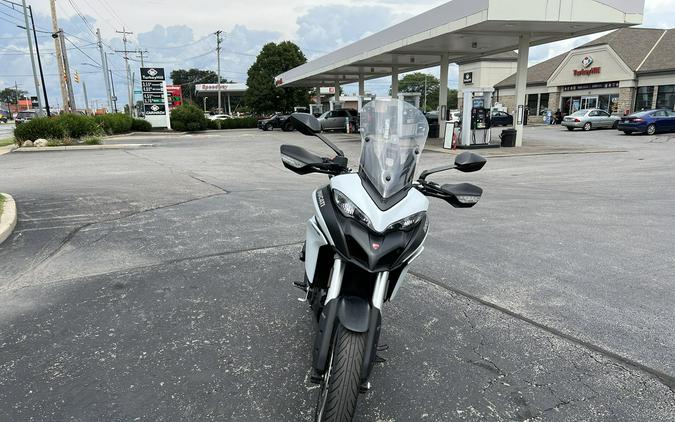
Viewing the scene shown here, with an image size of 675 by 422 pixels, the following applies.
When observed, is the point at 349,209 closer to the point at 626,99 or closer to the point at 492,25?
the point at 492,25

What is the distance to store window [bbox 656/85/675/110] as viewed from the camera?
32688mm

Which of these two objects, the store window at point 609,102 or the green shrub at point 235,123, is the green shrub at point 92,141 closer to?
the green shrub at point 235,123

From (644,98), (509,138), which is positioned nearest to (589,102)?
(644,98)

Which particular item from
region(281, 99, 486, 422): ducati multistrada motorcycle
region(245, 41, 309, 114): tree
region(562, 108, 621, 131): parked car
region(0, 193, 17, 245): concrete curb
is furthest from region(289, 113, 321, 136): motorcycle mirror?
region(245, 41, 309, 114): tree

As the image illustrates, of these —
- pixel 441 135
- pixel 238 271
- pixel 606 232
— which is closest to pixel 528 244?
pixel 606 232

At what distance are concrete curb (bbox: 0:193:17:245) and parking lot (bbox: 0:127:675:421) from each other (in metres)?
0.13

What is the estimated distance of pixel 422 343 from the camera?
3.36m

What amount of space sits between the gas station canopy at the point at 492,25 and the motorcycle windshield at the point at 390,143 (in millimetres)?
14443

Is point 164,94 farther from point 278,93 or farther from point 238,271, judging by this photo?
point 238,271

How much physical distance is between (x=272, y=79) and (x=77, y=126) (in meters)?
26.5

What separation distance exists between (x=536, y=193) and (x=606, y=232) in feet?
10.1

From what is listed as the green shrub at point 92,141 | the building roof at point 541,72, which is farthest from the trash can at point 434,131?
the building roof at point 541,72

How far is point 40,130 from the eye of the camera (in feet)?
69.7

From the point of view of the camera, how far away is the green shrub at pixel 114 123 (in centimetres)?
2888
